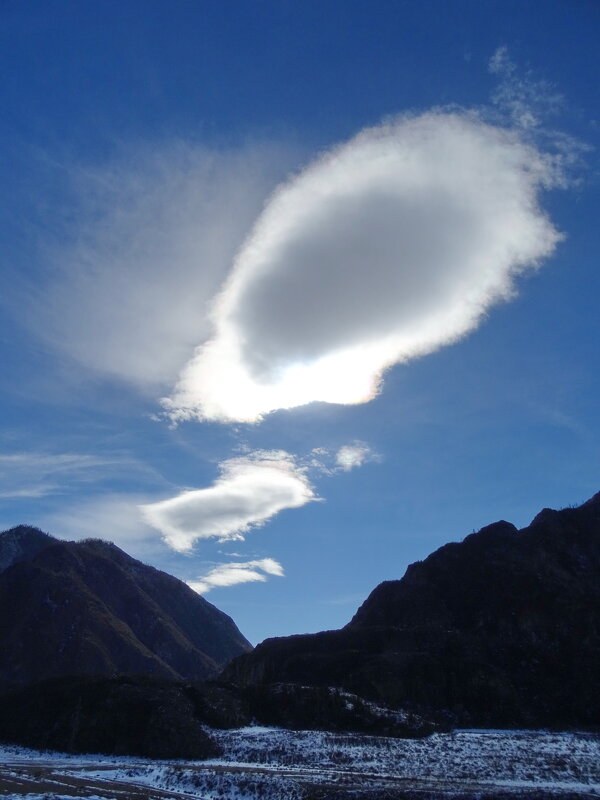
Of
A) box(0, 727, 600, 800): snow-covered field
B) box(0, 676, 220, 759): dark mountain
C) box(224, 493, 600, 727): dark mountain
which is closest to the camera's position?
box(0, 727, 600, 800): snow-covered field

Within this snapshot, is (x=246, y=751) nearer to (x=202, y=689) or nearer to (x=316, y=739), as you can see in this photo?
(x=316, y=739)

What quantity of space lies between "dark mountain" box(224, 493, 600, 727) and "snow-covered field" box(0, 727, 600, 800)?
17.6 meters

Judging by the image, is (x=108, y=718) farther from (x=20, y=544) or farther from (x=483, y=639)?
(x=20, y=544)

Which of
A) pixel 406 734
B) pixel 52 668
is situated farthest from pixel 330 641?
pixel 52 668

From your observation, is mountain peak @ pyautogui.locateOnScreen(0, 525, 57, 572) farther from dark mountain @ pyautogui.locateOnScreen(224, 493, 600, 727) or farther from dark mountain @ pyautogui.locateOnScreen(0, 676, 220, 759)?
dark mountain @ pyautogui.locateOnScreen(0, 676, 220, 759)

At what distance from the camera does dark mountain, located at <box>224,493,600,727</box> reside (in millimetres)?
64062

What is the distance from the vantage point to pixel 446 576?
3866 inches

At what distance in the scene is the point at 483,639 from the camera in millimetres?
77688

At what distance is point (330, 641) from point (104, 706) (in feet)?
128

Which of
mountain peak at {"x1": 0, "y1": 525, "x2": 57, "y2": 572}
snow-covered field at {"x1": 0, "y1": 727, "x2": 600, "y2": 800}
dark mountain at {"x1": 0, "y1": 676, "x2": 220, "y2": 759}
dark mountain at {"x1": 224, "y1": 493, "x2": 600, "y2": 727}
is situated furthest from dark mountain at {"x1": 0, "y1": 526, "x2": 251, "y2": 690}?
snow-covered field at {"x1": 0, "y1": 727, "x2": 600, "y2": 800}

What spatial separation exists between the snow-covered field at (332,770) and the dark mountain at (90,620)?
65.5 meters

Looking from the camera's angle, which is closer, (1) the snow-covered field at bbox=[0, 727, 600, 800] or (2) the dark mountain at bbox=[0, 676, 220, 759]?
(1) the snow-covered field at bbox=[0, 727, 600, 800]

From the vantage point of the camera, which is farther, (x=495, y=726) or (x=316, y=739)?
(x=495, y=726)

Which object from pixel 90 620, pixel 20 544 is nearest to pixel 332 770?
pixel 90 620
